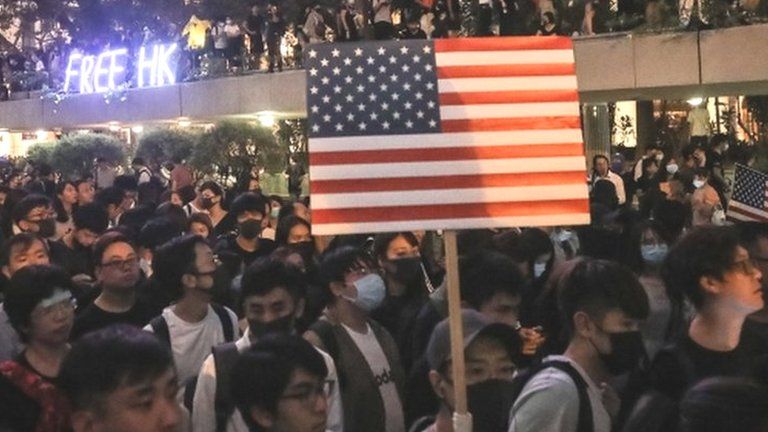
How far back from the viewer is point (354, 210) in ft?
13.5

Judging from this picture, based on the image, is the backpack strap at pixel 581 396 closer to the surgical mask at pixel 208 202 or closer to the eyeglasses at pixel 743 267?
the eyeglasses at pixel 743 267

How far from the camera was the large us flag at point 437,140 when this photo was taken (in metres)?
4.04

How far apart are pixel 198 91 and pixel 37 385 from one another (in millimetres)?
20702

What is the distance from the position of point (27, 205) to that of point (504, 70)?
16.8ft

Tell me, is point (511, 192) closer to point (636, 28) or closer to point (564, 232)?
point (564, 232)

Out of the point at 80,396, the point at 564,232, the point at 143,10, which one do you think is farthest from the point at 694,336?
the point at 143,10

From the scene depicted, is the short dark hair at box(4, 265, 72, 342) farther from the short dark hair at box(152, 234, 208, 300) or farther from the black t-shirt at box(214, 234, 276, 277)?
the black t-shirt at box(214, 234, 276, 277)

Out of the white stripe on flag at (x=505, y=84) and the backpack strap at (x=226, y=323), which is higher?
the white stripe on flag at (x=505, y=84)

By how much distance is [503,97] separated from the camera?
4207 millimetres

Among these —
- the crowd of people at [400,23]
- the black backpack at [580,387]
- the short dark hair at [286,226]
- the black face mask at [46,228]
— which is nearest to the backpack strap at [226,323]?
the black backpack at [580,387]

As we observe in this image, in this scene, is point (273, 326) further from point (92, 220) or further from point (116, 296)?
point (92, 220)

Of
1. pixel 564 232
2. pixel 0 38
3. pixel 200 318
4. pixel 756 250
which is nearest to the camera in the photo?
pixel 200 318

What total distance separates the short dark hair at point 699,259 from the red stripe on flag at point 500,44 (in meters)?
0.90

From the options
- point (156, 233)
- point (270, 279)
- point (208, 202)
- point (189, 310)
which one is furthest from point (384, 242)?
point (208, 202)
